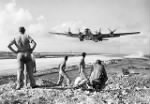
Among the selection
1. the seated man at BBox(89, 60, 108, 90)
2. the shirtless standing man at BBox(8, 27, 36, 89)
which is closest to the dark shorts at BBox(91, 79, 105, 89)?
the seated man at BBox(89, 60, 108, 90)

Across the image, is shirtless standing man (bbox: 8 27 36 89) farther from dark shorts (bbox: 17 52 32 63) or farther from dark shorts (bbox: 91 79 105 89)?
dark shorts (bbox: 91 79 105 89)

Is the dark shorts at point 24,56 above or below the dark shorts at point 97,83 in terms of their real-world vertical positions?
above

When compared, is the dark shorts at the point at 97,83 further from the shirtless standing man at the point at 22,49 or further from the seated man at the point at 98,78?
the shirtless standing man at the point at 22,49

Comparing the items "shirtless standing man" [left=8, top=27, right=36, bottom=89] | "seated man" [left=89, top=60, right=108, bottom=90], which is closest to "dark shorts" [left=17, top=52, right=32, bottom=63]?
"shirtless standing man" [left=8, top=27, right=36, bottom=89]

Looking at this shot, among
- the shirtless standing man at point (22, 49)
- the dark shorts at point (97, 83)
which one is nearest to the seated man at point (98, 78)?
the dark shorts at point (97, 83)

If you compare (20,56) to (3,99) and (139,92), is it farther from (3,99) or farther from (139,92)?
(139,92)

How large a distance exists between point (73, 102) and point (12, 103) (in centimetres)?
183

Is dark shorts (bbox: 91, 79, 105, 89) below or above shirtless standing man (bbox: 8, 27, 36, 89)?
below

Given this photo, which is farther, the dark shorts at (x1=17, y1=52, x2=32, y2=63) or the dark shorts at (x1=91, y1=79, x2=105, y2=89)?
the dark shorts at (x1=91, y1=79, x2=105, y2=89)

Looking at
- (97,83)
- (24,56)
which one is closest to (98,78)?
(97,83)

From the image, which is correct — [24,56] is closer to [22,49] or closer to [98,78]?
[22,49]

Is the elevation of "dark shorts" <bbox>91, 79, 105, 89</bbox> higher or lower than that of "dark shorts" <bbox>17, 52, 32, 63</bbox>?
lower

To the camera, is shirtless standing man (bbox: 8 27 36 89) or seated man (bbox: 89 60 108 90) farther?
seated man (bbox: 89 60 108 90)

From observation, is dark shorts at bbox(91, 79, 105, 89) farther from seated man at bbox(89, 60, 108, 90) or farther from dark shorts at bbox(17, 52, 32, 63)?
dark shorts at bbox(17, 52, 32, 63)
